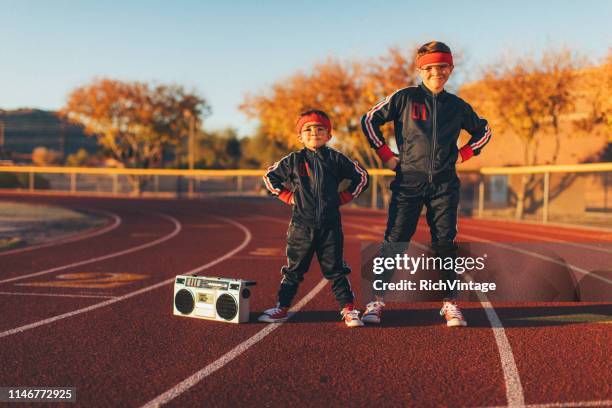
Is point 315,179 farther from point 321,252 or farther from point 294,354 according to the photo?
point 294,354

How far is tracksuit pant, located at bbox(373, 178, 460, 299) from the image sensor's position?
206 inches

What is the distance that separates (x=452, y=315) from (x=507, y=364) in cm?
112

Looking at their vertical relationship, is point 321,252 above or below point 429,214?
below

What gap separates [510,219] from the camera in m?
20.8

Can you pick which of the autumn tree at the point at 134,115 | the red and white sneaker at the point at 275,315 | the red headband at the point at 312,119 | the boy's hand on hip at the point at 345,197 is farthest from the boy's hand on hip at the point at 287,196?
the autumn tree at the point at 134,115

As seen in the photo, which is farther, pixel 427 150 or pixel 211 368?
pixel 427 150

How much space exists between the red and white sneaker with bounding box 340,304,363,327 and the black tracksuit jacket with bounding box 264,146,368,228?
797 millimetres

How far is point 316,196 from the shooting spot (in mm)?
5199

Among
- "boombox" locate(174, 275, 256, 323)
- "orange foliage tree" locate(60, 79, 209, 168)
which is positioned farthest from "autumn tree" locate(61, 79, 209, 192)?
"boombox" locate(174, 275, 256, 323)

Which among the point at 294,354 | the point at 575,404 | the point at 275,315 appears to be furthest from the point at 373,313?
the point at 575,404

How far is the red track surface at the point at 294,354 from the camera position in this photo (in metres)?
3.58

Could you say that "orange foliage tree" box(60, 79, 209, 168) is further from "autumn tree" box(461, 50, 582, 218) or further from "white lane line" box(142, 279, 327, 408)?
"white lane line" box(142, 279, 327, 408)

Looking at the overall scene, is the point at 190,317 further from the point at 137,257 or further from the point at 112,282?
the point at 137,257

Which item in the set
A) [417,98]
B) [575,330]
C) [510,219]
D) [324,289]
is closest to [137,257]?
[324,289]
